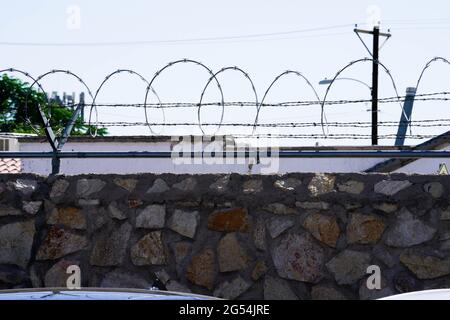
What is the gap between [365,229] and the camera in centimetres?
716

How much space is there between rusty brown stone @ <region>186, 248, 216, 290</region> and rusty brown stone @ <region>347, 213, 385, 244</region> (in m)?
1.06

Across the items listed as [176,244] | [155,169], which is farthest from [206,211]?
[155,169]

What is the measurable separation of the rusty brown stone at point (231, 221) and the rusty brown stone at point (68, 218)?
103 centimetres

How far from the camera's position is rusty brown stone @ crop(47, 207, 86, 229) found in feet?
24.3

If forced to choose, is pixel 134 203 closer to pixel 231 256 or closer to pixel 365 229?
pixel 231 256

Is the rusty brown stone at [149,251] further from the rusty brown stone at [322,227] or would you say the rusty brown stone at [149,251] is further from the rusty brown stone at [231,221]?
the rusty brown stone at [322,227]

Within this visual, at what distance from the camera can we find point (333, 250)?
7152 millimetres

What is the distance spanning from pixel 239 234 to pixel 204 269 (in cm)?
38

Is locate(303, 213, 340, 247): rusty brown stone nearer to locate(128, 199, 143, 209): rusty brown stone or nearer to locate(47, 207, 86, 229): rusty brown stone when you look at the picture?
locate(128, 199, 143, 209): rusty brown stone

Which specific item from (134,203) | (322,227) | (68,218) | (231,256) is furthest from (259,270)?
(68,218)

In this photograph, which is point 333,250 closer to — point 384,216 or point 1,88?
point 384,216

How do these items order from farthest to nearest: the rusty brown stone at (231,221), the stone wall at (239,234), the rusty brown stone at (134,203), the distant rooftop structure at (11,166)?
the distant rooftop structure at (11,166) → the rusty brown stone at (134,203) → the rusty brown stone at (231,221) → the stone wall at (239,234)

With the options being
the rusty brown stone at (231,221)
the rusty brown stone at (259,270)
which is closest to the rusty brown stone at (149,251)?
the rusty brown stone at (231,221)

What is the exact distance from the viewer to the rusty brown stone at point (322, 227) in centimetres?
715
